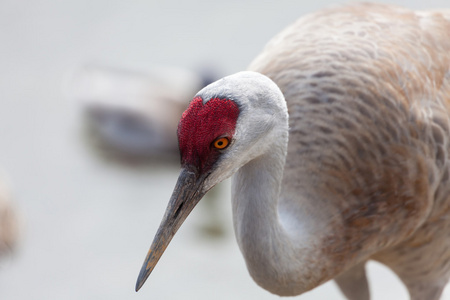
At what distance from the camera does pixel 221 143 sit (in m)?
1.96

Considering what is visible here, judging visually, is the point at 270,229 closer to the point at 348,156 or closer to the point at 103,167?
the point at 348,156

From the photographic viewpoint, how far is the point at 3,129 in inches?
186

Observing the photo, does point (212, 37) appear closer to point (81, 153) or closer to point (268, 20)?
point (268, 20)

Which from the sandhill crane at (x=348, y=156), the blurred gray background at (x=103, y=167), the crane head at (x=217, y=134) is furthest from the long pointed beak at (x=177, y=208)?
the blurred gray background at (x=103, y=167)

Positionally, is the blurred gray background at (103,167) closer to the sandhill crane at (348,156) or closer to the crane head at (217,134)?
the sandhill crane at (348,156)

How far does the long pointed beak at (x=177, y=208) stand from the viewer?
78.5 inches

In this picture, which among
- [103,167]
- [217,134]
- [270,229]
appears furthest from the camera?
[103,167]

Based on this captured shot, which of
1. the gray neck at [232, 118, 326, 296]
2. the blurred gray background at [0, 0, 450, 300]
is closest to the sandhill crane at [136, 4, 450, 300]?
the gray neck at [232, 118, 326, 296]

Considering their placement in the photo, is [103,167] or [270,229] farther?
[103,167]

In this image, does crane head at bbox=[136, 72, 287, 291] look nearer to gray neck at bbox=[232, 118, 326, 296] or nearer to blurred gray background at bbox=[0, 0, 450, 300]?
gray neck at bbox=[232, 118, 326, 296]

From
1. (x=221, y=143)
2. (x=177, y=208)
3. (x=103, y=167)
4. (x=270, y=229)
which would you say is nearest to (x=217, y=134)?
(x=221, y=143)

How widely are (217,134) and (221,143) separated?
4 cm

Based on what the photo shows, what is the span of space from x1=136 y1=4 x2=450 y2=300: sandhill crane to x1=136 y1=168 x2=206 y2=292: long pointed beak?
0.16 metres

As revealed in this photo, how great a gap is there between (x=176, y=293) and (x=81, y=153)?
3.93 ft
